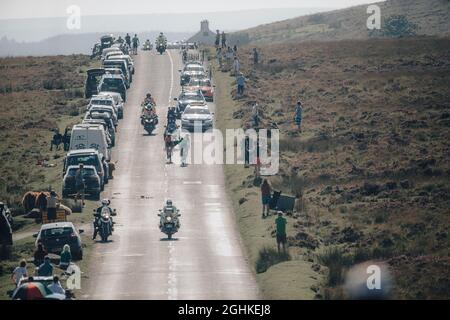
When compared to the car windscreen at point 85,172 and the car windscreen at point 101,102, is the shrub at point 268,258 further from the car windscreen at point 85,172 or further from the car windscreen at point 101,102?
the car windscreen at point 101,102

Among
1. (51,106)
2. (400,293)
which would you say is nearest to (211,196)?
(400,293)

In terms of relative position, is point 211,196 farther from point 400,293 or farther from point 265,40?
point 265,40

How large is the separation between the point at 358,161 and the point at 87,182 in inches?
605

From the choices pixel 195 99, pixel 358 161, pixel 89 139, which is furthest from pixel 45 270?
pixel 195 99

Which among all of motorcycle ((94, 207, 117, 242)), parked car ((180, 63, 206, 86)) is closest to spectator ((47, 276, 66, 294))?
motorcycle ((94, 207, 117, 242))

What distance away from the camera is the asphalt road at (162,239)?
3934cm

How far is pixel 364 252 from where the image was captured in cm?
4347

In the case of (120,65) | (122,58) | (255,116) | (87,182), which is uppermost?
(122,58)

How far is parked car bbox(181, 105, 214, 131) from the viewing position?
7094 cm

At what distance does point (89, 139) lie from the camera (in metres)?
60.0

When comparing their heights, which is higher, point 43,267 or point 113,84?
point 113,84

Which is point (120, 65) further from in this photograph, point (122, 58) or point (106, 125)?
point (106, 125)

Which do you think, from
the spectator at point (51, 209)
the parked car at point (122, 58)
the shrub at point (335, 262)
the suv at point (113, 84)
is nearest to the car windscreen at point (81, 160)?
the spectator at point (51, 209)

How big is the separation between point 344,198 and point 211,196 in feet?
19.2
